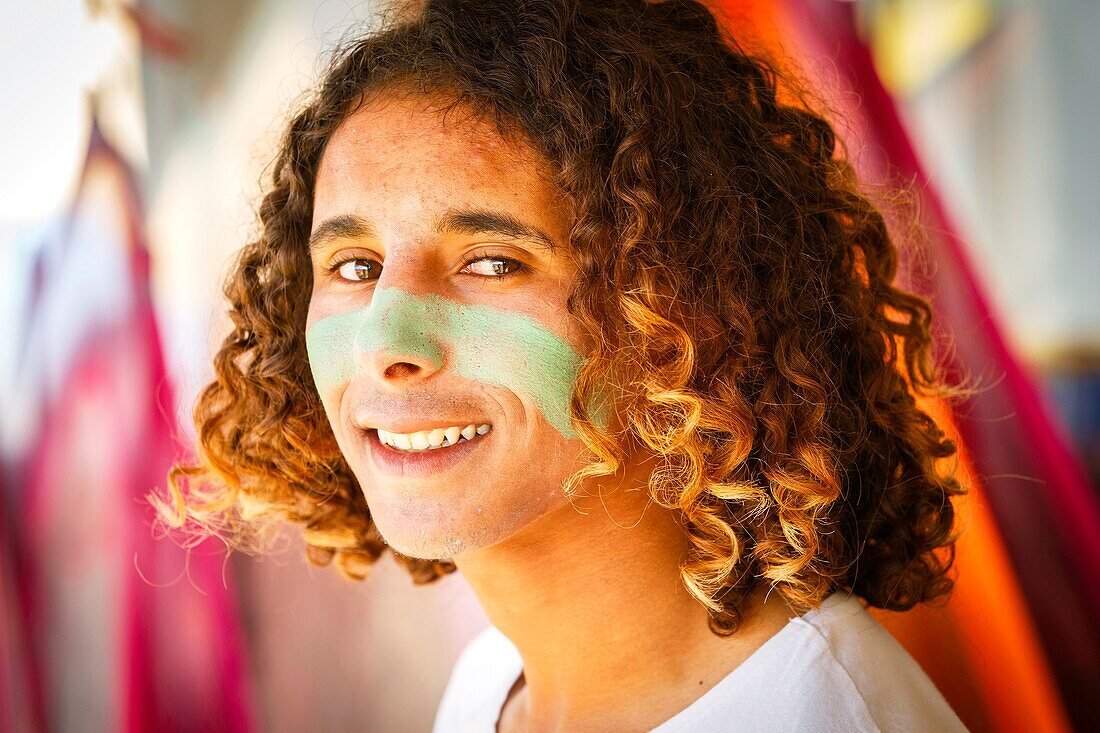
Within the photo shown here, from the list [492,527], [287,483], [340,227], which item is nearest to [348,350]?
[340,227]

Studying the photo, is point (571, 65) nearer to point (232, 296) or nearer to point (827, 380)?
point (827, 380)

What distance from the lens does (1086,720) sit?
2393 millimetres

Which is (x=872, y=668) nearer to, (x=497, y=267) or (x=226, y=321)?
(x=497, y=267)

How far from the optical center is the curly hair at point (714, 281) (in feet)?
4.88

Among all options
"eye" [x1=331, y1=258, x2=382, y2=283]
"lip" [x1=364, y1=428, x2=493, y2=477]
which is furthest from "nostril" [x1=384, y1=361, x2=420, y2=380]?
"eye" [x1=331, y1=258, x2=382, y2=283]

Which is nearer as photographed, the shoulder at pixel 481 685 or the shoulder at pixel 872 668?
the shoulder at pixel 872 668

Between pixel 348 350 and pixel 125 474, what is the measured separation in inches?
54.4

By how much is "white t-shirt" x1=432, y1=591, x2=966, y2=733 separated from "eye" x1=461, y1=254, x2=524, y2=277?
0.72m

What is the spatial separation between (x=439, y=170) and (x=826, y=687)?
39.2 inches

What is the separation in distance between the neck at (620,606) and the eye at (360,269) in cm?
51

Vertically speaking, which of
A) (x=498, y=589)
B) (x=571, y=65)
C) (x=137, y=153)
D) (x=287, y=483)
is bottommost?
(x=498, y=589)

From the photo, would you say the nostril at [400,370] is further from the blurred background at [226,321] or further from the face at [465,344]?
the blurred background at [226,321]

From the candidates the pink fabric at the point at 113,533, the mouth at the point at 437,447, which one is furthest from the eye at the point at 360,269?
the pink fabric at the point at 113,533

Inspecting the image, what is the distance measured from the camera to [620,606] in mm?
1571
